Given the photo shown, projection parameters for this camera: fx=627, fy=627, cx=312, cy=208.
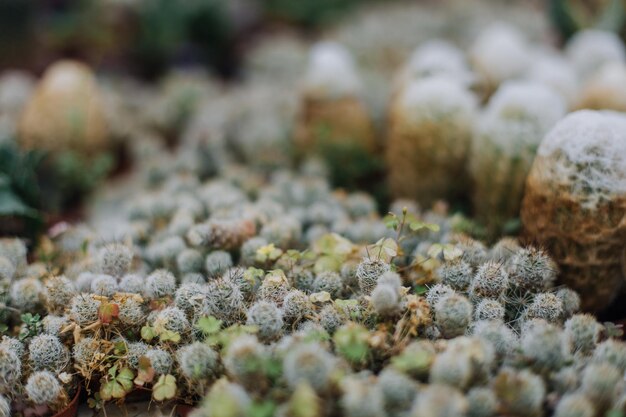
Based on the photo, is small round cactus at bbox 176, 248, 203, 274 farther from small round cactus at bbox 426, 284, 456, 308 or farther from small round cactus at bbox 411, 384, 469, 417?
small round cactus at bbox 411, 384, 469, 417

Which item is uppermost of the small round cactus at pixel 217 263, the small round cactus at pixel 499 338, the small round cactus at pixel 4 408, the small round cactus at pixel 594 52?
the small round cactus at pixel 594 52

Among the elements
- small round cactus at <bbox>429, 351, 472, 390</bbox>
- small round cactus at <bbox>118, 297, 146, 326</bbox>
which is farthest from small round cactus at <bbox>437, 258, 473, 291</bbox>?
small round cactus at <bbox>118, 297, 146, 326</bbox>

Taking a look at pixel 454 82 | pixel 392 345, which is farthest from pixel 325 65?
pixel 392 345

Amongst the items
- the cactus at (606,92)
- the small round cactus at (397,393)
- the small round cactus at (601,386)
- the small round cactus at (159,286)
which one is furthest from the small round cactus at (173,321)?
the cactus at (606,92)

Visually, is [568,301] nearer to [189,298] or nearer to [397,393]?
[397,393]

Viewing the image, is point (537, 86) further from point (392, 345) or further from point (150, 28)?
point (150, 28)

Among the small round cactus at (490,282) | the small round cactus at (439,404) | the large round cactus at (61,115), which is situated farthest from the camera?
the large round cactus at (61,115)

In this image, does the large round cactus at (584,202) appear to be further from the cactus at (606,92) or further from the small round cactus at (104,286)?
the small round cactus at (104,286)
